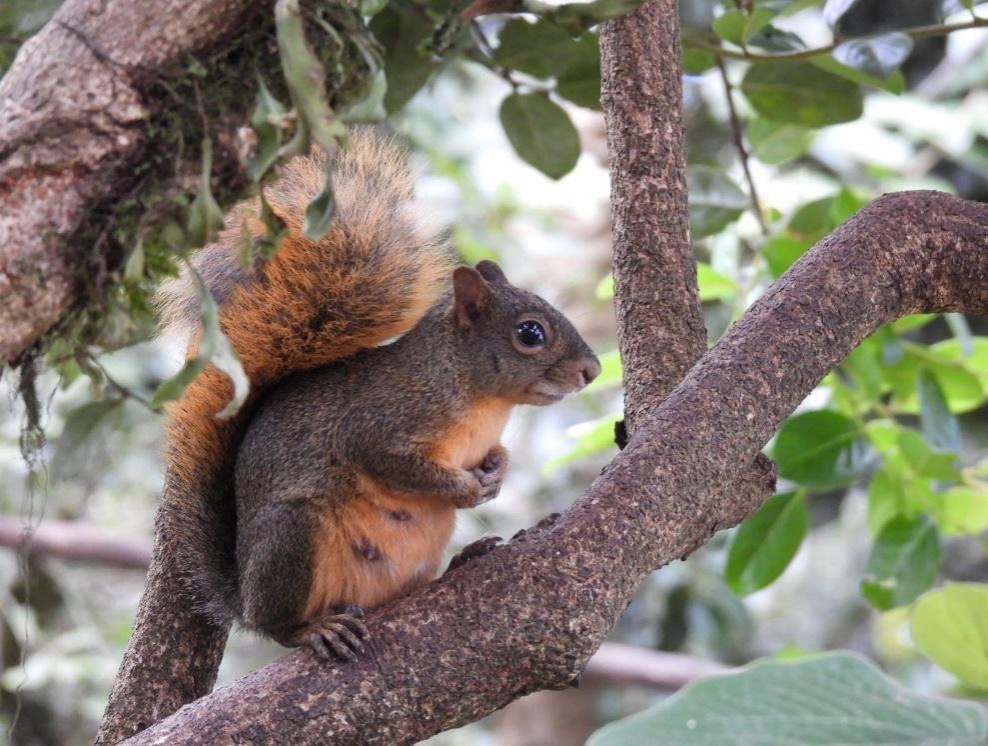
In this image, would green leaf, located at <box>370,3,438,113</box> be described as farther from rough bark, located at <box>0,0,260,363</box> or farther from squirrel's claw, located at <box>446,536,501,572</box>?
rough bark, located at <box>0,0,260,363</box>

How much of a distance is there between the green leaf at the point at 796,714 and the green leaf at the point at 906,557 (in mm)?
1302

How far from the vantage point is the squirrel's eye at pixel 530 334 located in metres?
1.69

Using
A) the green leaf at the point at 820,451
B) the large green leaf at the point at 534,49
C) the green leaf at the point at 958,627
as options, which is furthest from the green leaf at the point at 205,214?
the green leaf at the point at 820,451

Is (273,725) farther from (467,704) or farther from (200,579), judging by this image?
(200,579)

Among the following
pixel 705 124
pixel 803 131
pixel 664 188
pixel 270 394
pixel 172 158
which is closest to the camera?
pixel 172 158

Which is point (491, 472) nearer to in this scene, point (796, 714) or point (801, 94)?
point (801, 94)

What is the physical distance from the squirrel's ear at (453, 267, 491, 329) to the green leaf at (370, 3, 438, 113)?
0.27 metres

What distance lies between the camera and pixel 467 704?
1.06 metres

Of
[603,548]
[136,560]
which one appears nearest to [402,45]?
[603,548]

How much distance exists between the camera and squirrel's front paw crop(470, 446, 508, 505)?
59.5 inches

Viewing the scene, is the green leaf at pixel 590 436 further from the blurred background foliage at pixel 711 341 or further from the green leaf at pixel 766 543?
the green leaf at pixel 766 543

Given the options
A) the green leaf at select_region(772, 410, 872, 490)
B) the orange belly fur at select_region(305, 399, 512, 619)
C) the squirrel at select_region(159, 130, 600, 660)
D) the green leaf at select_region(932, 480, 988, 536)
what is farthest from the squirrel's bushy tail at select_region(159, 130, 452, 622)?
the green leaf at select_region(932, 480, 988, 536)

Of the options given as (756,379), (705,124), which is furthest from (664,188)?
(705,124)

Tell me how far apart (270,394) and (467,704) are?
0.65 m
